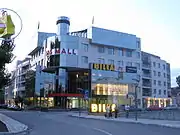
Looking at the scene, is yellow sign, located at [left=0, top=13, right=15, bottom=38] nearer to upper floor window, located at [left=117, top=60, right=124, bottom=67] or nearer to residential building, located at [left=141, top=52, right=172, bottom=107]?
upper floor window, located at [left=117, top=60, right=124, bottom=67]

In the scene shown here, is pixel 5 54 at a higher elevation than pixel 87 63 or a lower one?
→ lower

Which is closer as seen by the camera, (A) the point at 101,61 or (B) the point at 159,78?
(A) the point at 101,61

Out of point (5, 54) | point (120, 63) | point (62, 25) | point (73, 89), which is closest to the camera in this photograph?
point (5, 54)

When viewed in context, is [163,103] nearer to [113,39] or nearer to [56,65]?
[113,39]

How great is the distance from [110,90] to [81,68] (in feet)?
33.2

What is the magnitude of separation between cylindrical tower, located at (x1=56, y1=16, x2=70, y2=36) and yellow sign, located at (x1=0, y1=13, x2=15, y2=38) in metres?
76.9

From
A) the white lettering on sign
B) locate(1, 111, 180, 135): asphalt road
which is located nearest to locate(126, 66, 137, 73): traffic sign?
the white lettering on sign

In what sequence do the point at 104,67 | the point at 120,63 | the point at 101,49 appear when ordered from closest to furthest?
1. the point at 104,67
2. the point at 101,49
3. the point at 120,63

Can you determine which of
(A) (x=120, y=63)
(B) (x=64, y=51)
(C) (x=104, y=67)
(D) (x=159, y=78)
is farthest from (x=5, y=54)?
(D) (x=159, y=78)

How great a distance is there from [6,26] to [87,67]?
79.2 metres

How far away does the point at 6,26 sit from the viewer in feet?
40.6

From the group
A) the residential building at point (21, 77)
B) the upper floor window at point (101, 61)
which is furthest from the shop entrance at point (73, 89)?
the residential building at point (21, 77)

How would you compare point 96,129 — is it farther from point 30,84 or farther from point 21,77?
point 21,77

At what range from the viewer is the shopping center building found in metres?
87.7
